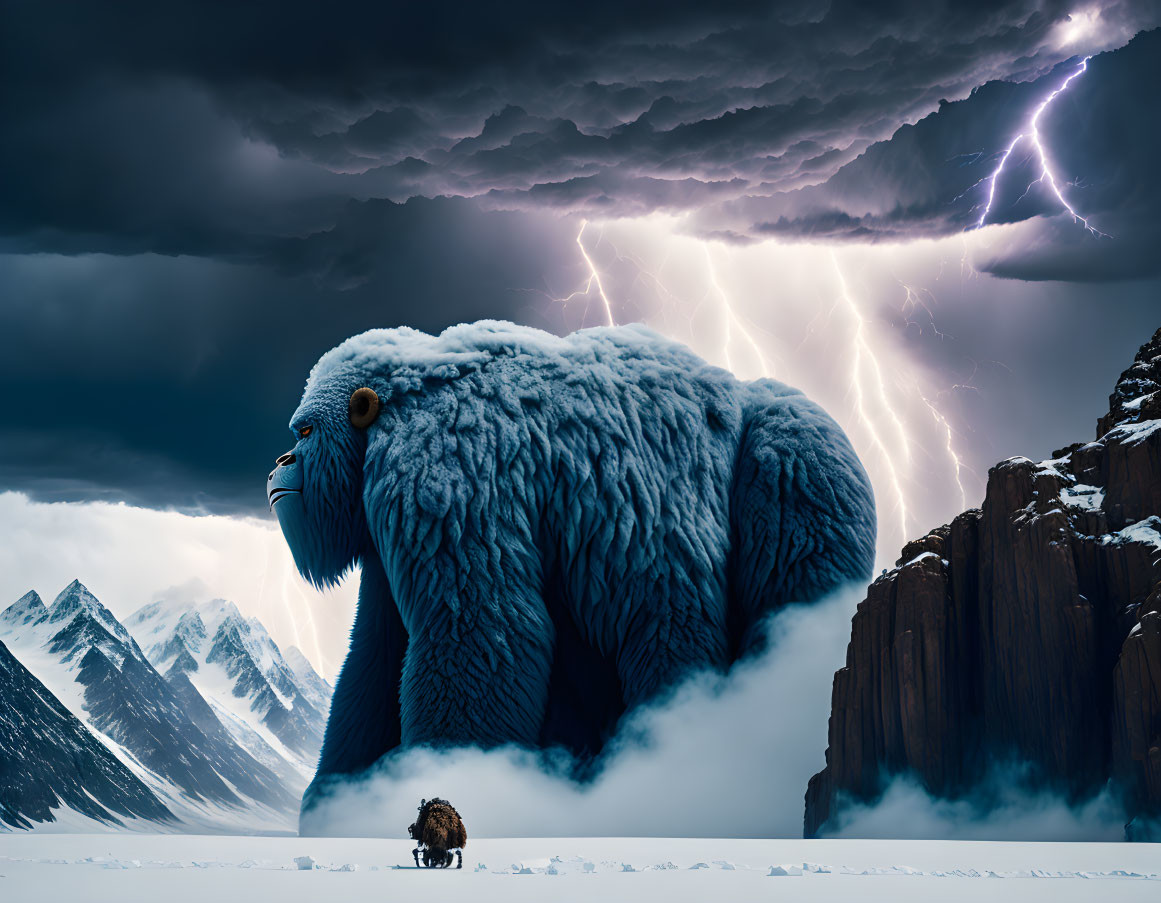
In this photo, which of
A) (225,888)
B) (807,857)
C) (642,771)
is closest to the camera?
(225,888)

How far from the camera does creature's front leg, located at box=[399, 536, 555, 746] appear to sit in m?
9.68

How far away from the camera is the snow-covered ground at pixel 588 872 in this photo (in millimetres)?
5008

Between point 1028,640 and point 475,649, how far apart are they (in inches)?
180

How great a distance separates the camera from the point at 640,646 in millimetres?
10250

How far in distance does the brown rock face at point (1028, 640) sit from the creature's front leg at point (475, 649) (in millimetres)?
2686

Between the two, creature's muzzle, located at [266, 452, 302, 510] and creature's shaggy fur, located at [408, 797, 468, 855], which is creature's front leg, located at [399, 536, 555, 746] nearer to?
creature's muzzle, located at [266, 452, 302, 510]

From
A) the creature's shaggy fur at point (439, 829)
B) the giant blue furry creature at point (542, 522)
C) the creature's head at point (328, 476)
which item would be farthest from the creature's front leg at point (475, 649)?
the creature's shaggy fur at point (439, 829)

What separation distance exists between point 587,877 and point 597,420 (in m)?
5.66

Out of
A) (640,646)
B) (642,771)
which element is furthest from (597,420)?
(642,771)

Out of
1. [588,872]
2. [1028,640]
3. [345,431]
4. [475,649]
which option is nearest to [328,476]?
[345,431]

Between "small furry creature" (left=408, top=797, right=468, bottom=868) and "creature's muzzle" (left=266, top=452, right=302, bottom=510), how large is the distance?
5358mm

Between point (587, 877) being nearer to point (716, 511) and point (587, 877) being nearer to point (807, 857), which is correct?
point (807, 857)

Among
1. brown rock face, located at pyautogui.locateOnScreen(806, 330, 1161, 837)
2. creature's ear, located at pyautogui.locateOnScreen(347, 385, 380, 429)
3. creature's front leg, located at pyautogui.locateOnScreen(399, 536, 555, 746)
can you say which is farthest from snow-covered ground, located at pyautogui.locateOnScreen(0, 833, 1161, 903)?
creature's ear, located at pyautogui.locateOnScreen(347, 385, 380, 429)

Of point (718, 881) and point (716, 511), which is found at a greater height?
point (716, 511)
